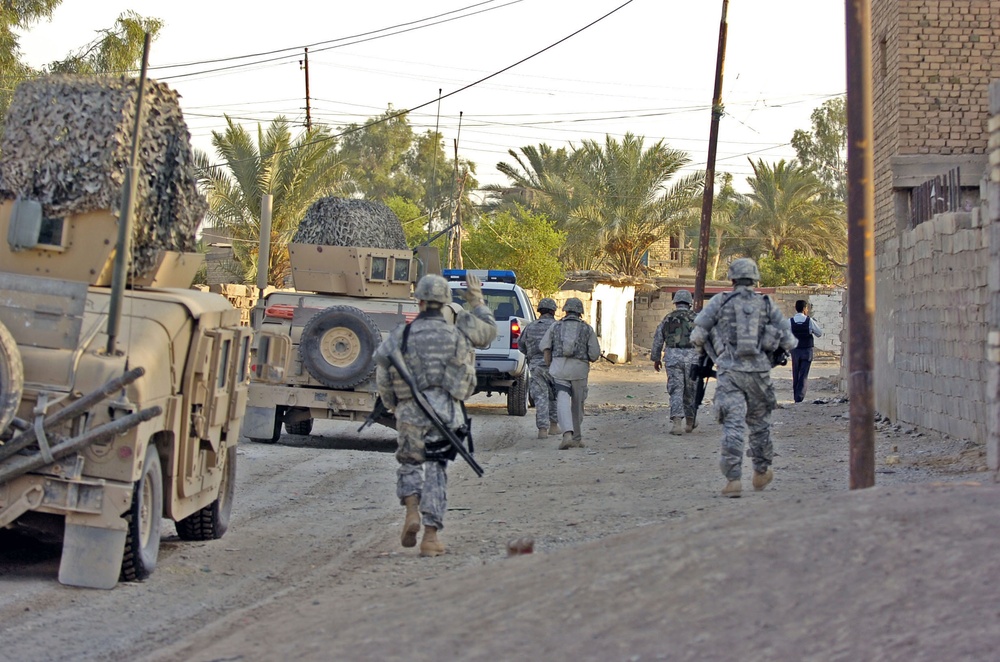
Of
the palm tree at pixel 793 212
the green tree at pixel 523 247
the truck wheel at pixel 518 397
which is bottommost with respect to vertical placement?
the truck wheel at pixel 518 397

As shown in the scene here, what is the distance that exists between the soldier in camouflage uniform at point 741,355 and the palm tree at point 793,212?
40418 millimetres

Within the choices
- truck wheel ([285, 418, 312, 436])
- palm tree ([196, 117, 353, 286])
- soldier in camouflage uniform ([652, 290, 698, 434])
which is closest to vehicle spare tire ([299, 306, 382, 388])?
truck wheel ([285, 418, 312, 436])

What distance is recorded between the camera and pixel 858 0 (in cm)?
794

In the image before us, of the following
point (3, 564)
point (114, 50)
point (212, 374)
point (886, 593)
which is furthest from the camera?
point (114, 50)

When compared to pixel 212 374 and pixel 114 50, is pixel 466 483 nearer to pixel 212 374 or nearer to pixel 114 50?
pixel 212 374

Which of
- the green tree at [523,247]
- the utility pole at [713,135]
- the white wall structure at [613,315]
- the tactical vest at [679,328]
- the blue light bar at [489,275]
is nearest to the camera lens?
the tactical vest at [679,328]

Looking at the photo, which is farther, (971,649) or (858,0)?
(858,0)

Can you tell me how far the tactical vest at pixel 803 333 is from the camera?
20.4 metres

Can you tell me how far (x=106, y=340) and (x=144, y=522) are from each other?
1038 mm

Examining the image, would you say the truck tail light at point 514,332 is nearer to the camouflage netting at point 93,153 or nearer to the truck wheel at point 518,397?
the truck wheel at point 518,397

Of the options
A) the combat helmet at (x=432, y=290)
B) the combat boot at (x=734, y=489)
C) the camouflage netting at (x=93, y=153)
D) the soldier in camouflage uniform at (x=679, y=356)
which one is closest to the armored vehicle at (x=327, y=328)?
the soldier in camouflage uniform at (x=679, y=356)

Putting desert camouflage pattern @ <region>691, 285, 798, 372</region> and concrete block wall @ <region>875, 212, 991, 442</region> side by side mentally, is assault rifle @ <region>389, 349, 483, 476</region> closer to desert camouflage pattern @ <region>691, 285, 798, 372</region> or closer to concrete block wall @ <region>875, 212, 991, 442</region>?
desert camouflage pattern @ <region>691, 285, 798, 372</region>

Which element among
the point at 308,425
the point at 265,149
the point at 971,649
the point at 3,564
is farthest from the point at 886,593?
the point at 265,149

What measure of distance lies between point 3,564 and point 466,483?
5.29 metres
